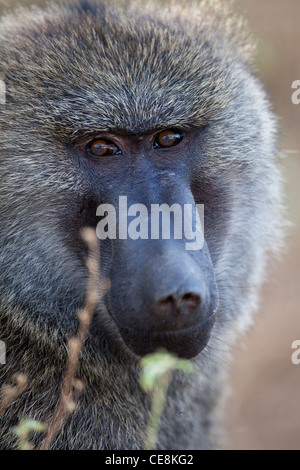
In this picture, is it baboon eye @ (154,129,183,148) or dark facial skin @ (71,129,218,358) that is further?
baboon eye @ (154,129,183,148)

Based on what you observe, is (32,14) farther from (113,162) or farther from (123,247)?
(123,247)

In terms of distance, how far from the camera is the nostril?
2.40 m

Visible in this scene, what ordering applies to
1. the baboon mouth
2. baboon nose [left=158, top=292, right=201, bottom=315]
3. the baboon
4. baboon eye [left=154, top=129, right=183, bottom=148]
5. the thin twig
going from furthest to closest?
baboon eye [left=154, top=129, right=183, bottom=148] → the thin twig → the baboon → the baboon mouth → baboon nose [left=158, top=292, right=201, bottom=315]

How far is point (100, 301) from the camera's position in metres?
2.82

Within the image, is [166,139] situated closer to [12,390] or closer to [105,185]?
[105,185]

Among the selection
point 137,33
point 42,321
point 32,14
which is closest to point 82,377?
point 42,321

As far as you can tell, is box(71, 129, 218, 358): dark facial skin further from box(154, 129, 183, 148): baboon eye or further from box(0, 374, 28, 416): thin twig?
box(0, 374, 28, 416): thin twig

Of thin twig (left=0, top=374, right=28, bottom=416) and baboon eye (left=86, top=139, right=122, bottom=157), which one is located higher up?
baboon eye (left=86, top=139, right=122, bottom=157)

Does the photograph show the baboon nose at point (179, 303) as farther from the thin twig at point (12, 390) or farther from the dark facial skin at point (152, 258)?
the thin twig at point (12, 390)

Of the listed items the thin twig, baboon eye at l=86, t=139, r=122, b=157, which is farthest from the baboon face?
the thin twig

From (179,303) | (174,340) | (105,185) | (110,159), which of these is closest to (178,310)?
(179,303)

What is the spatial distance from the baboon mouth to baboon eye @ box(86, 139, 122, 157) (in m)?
0.71

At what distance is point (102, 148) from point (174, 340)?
2.74 feet
